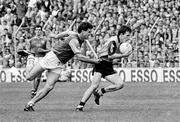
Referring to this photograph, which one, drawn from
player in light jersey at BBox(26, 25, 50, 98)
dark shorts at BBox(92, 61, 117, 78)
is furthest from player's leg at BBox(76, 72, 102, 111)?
player in light jersey at BBox(26, 25, 50, 98)

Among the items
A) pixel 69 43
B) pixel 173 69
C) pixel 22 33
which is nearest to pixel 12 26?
pixel 22 33

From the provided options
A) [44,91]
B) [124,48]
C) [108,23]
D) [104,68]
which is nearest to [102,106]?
[104,68]

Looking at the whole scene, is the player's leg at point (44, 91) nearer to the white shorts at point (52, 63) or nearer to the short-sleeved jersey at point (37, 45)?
the white shorts at point (52, 63)

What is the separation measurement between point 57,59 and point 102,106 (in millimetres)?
2449

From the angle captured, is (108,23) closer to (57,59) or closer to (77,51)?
(57,59)

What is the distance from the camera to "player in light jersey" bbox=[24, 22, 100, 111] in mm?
16375

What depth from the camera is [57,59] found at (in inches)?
657

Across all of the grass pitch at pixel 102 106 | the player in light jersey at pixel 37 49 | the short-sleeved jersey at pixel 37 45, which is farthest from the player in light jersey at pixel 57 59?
the short-sleeved jersey at pixel 37 45

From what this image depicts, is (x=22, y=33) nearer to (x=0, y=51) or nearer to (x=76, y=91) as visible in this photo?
(x=0, y=51)

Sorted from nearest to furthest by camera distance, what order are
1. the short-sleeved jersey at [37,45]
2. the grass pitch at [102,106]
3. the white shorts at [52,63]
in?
the grass pitch at [102,106] → the white shorts at [52,63] → the short-sleeved jersey at [37,45]

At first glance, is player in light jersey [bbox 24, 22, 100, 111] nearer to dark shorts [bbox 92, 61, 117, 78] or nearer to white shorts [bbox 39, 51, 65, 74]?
white shorts [bbox 39, 51, 65, 74]

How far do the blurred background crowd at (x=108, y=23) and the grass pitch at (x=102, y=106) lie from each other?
6.11 m

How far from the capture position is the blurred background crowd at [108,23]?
33.4 metres

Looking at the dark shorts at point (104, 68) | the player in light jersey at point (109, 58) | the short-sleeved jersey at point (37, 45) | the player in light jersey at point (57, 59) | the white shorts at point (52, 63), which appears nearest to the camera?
the player in light jersey at point (57, 59)
